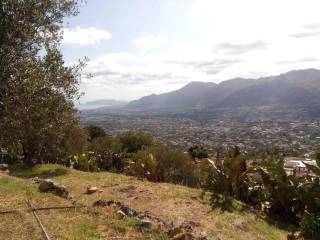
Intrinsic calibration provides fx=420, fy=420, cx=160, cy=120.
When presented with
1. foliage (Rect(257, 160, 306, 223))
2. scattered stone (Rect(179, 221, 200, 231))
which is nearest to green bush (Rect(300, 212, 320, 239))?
scattered stone (Rect(179, 221, 200, 231))

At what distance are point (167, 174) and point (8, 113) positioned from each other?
14.2 meters

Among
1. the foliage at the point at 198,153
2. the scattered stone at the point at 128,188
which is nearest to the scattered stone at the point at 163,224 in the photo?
the scattered stone at the point at 128,188

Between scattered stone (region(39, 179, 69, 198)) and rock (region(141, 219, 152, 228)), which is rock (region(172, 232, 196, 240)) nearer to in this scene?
rock (region(141, 219, 152, 228))

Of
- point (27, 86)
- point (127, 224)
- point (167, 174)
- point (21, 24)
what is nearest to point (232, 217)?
point (127, 224)

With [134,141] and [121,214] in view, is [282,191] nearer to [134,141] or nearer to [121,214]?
[121,214]

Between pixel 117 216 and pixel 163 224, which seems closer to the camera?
pixel 163 224

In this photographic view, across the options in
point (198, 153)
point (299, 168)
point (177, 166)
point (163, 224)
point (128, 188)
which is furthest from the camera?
point (198, 153)

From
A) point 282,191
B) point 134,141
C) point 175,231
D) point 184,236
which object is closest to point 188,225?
point 175,231

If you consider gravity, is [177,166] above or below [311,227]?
below

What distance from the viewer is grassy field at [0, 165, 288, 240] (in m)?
8.70

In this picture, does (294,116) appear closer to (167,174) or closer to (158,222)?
(167,174)

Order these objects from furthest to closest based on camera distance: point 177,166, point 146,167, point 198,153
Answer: point 198,153, point 177,166, point 146,167

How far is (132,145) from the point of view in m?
33.7

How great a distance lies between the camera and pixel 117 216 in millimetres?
9617
